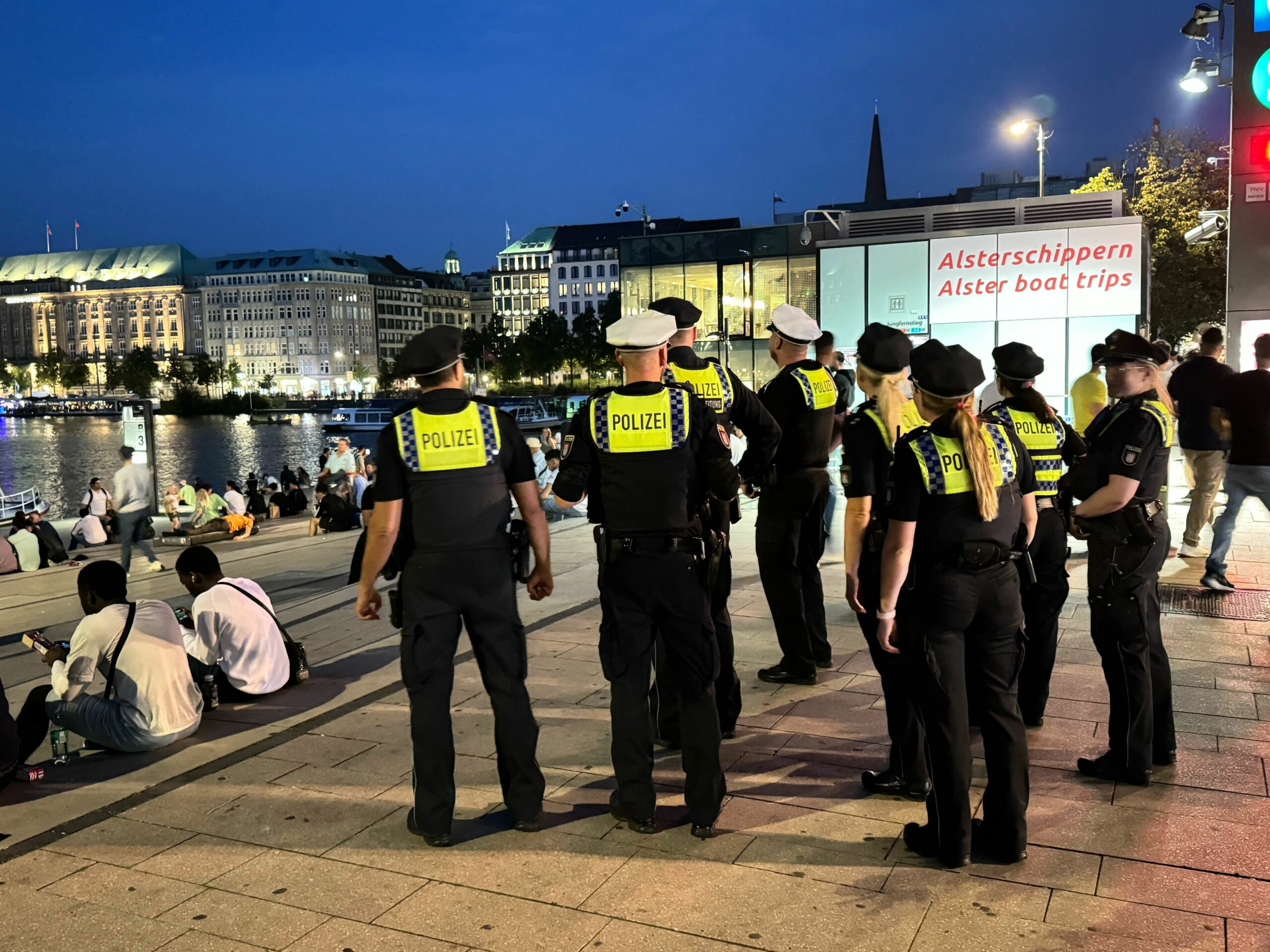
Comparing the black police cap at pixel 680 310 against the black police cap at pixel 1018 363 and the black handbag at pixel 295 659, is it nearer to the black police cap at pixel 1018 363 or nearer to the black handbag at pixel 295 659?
the black police cap at pixel 1018 363

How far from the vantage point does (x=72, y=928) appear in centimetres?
338

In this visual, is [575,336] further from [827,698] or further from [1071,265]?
[827,698]

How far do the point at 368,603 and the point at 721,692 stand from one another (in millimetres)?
1780

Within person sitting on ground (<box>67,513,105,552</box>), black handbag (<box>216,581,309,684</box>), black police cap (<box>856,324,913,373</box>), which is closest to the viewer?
black police cap (<box>856,324,913,373</box>)

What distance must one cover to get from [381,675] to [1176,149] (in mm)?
32782

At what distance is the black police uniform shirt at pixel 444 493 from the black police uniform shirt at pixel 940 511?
1319 mm

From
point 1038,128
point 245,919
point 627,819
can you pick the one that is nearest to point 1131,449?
point 627,819

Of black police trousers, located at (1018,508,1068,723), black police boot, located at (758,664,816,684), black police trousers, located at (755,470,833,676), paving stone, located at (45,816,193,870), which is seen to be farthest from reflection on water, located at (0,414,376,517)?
black police trousers, located at (1018,508,1068,723)

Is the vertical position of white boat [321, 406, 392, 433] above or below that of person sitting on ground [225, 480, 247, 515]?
above

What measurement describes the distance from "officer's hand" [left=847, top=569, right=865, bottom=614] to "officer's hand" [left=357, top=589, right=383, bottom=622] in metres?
1.80

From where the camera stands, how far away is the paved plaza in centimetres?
328

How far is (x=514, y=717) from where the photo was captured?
4.03 meters

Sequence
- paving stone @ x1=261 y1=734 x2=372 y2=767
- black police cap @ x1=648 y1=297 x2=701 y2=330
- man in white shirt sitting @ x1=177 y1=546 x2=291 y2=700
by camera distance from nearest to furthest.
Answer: paving stone @ x1=261 y1=734 x2=372 y2=767
black police cap @ x1=648 y1=297 x2=701 y2=330
man in white shirt sitting @ x1=177 y1=546 x2=291 y2=700

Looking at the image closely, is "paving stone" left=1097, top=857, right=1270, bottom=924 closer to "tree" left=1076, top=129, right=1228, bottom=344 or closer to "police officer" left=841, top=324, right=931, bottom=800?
"police officer" left=841, top=324, right=931, bottom=800
